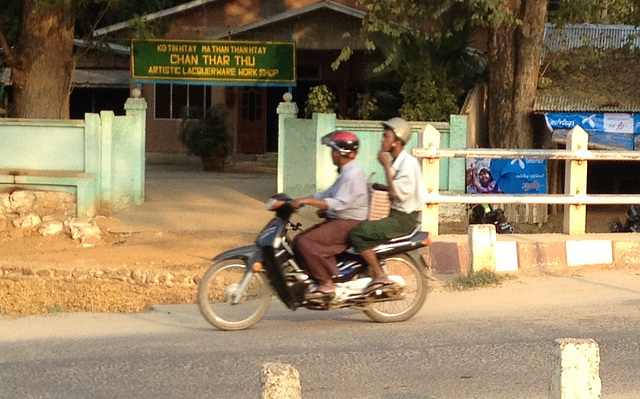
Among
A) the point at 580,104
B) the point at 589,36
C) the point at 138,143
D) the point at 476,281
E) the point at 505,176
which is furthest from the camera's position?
the point at 589,36

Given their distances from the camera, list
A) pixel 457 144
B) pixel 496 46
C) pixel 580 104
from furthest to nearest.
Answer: pixel 580 104
pixel 496 46
pixel 457 144

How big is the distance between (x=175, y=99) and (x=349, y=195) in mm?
23783

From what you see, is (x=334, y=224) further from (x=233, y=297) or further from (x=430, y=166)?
(x=430, y=166)

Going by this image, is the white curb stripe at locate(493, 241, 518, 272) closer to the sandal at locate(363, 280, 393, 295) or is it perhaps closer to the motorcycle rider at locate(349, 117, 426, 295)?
the motorcycle rider at locate(349, 117, 426, 295)

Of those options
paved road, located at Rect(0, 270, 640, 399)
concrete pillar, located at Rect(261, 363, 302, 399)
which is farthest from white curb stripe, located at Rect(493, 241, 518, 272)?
concrete pillar, located at Rect(261, 363, 302, 399)

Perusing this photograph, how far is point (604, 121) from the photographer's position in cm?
1909

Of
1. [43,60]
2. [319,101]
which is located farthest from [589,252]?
[43,60]

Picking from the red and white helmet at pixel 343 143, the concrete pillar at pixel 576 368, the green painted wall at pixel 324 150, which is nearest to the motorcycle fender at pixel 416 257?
the red and white helmet at pixel 343 143

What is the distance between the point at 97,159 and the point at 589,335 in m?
9.80

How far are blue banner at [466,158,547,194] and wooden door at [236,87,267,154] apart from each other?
13.4 m

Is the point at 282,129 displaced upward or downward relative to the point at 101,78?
downward

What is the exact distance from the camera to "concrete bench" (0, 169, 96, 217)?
16016mm

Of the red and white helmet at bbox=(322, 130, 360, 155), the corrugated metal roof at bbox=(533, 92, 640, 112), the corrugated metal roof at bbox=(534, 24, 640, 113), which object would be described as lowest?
the red and white helmet at bbox=(322, 130, 360, 155)

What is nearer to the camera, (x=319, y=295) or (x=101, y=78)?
(x=319, y=295)
